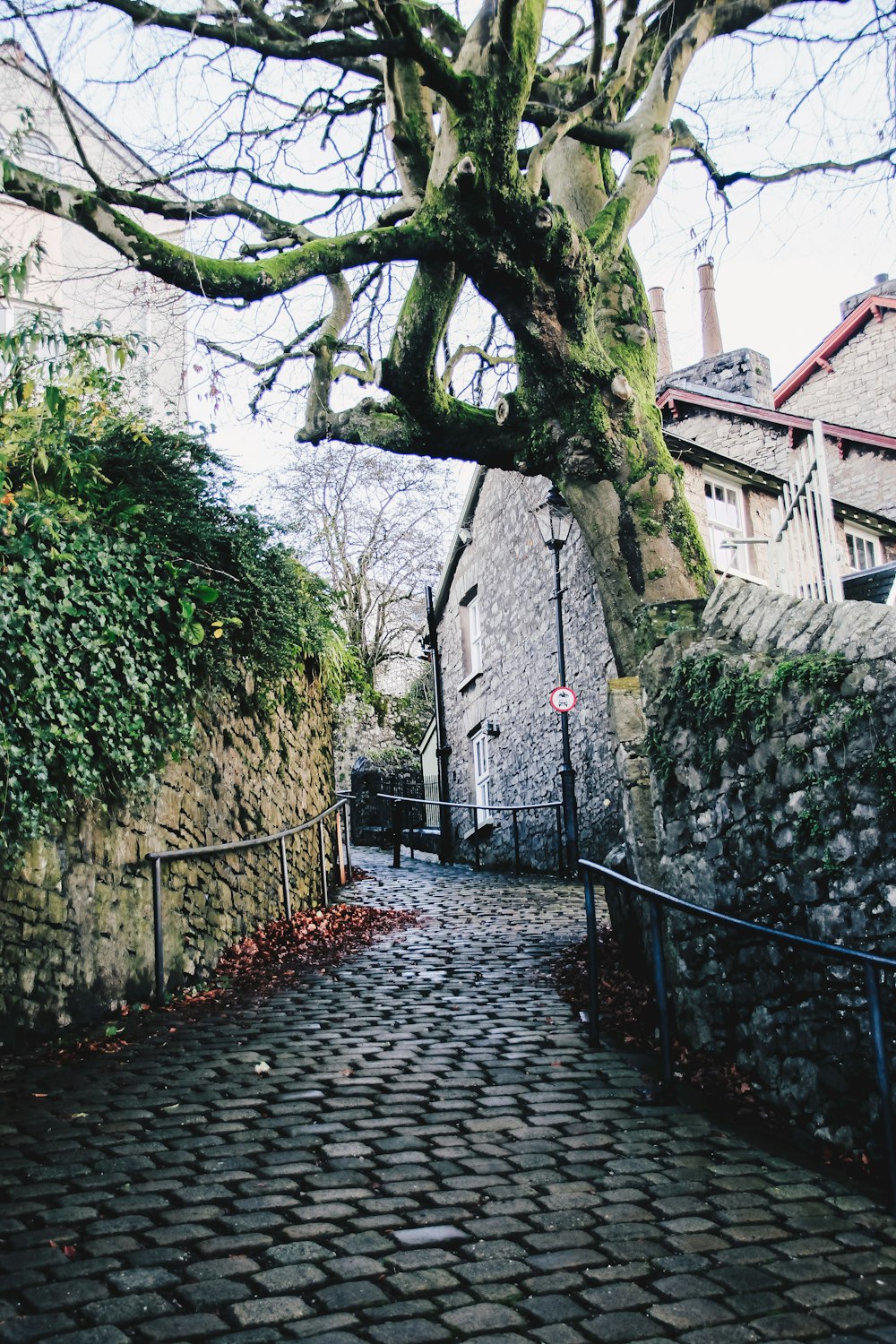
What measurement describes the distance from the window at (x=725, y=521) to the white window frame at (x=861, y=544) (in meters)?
3.00

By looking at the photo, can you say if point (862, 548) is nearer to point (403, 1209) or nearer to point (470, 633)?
point (470, 633)

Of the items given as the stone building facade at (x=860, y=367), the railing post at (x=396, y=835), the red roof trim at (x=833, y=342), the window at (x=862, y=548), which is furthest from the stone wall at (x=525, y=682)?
the red roof trim at (x=833, y=342)

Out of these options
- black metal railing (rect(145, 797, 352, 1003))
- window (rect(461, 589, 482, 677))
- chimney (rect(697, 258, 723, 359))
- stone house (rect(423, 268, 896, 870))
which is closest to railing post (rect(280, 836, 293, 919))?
black metal railing (rect(145, 797, 352, 1003))

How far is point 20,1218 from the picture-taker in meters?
3.17

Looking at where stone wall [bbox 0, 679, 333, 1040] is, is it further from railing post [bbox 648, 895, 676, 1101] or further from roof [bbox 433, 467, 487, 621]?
roof [bbox 433, 467, 487, 621]

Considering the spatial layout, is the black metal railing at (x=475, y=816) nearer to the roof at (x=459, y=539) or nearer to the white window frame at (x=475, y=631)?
the white window frame at (x=475, y=631)

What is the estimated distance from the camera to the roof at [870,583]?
11.2 meters

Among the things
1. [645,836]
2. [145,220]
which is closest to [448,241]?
[645,836]

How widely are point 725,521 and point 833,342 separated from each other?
9281 mm

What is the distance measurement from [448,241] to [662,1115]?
5.49 meters

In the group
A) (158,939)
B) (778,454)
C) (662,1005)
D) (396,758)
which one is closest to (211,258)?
(158,939)

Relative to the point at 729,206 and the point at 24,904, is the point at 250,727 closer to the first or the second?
the point at 24,904

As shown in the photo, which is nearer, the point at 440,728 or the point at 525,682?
the point at 525,682

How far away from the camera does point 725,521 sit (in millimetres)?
15188
